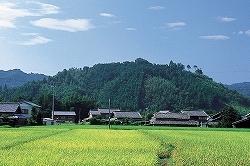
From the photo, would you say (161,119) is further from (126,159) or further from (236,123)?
(126,159)

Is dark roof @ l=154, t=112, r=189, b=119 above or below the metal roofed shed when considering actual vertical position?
below

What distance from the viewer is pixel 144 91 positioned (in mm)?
159750

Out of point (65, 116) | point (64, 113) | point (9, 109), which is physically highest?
point (9, 109)

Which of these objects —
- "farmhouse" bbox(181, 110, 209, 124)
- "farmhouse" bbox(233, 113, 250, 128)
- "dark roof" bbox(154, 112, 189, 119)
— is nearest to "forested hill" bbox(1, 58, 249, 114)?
"farmhouse" bbox(181, 110, 209, 124)

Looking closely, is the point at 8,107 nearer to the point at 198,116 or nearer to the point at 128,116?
the point at 128,116

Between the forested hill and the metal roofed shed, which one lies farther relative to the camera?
the forested hill

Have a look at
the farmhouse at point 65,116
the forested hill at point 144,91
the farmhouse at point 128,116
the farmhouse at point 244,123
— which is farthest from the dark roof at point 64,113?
the farmhouse at point 244,123

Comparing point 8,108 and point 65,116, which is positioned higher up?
point 8,108

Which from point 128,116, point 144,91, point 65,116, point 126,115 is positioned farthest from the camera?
point 144,91

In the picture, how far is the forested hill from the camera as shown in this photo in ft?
481

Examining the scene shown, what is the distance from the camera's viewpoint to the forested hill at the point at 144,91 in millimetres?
146625

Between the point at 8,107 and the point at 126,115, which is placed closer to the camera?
the point at 8,107

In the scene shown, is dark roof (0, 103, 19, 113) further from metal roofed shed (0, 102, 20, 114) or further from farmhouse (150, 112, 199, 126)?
farmhouse (150, 112, 199, 126)

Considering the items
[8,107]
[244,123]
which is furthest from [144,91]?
[244,123]
